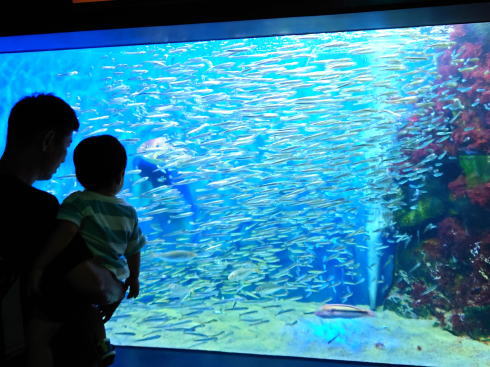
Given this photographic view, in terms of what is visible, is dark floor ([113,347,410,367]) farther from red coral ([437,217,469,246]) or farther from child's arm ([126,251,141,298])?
red coral ([437,217,469,246])

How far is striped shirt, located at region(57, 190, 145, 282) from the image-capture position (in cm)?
150

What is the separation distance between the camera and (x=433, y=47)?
6.43m

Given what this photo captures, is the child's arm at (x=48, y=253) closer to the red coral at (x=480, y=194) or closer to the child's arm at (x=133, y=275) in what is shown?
the child's arm at (x=133, y=275)

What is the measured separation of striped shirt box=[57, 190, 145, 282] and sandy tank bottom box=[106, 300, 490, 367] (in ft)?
11.7

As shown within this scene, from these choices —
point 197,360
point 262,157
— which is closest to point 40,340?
point 197,360

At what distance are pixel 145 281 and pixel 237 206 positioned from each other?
166cm

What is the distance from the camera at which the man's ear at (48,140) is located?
134 centimetres

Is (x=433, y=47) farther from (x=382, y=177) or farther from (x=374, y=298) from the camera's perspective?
(x=374, y=298)

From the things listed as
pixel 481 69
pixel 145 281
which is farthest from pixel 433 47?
pixel 145 281

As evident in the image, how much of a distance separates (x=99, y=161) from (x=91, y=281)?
523 millimetres

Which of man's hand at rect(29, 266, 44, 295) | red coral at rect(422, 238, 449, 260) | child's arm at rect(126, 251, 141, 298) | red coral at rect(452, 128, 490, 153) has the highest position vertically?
red coral at rect(452, 128, 490, 153)

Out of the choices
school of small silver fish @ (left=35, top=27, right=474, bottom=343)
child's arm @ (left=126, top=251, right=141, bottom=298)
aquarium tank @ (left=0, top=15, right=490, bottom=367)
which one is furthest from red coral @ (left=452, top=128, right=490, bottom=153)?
child's arm @ (left=126, top=251, right=141, bottom=298)

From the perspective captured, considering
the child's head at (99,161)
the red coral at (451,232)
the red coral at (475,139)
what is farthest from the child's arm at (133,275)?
the red coral at (475,139)

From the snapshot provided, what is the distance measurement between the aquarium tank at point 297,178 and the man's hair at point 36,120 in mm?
4211
